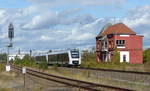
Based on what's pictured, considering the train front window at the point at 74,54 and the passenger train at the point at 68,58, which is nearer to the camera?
the passenger train at the point at 68,58

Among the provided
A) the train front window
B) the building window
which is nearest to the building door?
the building window

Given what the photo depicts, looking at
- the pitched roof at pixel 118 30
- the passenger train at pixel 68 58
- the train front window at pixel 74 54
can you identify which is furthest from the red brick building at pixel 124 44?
the train front window at pixel 74 54

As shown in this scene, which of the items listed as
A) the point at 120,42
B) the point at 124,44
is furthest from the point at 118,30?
the point at 124,44

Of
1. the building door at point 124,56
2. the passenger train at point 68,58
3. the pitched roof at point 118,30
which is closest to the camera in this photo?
the passenger train at point 68,58

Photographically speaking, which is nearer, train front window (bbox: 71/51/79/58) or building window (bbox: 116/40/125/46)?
train front window (bbox: 71/51/79/58)

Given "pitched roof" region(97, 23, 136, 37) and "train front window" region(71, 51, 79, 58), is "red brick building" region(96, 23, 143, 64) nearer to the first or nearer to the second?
"pitched roof" region(97, 23, 136, 37)

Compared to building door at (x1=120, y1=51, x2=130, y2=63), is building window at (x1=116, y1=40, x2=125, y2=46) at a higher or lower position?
higher

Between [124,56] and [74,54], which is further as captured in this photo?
[124,56]

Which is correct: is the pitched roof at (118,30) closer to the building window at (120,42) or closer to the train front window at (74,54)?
the building window at (120,42)

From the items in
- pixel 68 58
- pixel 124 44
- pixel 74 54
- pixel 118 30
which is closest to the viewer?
pixel 68 58

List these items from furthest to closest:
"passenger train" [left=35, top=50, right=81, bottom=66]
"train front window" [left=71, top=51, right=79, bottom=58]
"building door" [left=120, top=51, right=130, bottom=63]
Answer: "building door" [left=120, top=51, right=130, bottom=63] < "train front window" [left=71, top=51, right=79, bottom=58] < "passenger train" [left=35, top=50, right=81, bottom=66]

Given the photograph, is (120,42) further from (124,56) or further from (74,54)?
(74,54)

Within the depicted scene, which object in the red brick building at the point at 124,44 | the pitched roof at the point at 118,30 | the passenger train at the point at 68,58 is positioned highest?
the pitched roof at the point at 118,30

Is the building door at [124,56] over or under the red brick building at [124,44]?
under
